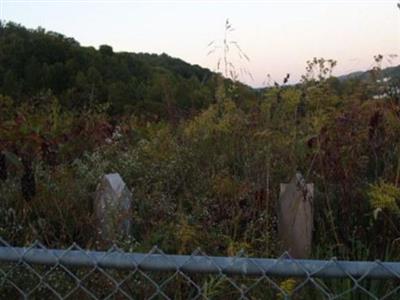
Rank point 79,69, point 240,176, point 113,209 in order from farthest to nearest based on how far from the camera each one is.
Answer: point 79,69, point 240,176, point 113,209

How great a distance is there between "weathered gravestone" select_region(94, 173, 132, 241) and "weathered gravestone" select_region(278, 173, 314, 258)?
2.73 feet

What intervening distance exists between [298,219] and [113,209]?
0.97 m

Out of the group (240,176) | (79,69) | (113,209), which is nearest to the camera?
(113,209)

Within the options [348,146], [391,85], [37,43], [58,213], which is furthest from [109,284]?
[37,43]

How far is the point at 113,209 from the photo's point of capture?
3.75m

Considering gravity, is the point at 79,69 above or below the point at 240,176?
above

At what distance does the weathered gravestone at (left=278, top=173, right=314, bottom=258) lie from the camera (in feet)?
12.4

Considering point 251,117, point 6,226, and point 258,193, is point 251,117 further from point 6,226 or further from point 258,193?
point 6,226

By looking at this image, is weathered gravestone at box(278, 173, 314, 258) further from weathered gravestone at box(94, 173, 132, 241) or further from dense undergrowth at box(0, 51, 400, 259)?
weathered gravestone at box(94, 173, 132, 241)

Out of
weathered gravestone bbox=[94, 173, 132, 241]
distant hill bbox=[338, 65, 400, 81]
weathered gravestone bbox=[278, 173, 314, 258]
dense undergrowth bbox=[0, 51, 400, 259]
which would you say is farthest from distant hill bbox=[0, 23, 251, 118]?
weathered gravestone bbox=[278, 173, 314, 258]

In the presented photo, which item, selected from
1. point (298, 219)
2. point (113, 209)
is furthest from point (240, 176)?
point (113, 209)

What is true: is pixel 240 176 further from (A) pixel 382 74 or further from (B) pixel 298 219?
(A) pixel 382 74

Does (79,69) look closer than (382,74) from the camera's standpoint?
No

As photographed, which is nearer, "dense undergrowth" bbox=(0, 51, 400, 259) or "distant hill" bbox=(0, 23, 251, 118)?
"dense undergrowth" bbox=(0, 51, 400, 259)
